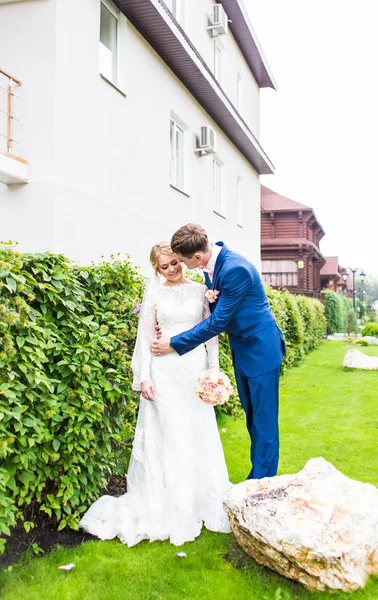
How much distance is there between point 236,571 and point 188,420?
1185 millimetres

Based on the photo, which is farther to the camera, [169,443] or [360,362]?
[360,362]

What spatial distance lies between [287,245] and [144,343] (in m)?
29.8

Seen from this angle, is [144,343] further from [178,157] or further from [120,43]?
[178,157]

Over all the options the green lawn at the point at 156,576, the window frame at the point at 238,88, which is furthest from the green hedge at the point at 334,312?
the green lawn at the point at 156,576

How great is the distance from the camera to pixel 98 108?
27.6 ft

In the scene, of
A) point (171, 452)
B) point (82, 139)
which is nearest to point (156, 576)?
point (171, 452)

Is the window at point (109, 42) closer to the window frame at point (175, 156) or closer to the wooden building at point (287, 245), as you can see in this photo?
the window frame at point (175, 156)

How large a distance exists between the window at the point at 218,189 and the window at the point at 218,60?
2426 mm

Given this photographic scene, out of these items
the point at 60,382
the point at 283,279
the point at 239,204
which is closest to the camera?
the point at 60,382

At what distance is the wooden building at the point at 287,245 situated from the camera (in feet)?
109

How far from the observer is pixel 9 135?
720cm

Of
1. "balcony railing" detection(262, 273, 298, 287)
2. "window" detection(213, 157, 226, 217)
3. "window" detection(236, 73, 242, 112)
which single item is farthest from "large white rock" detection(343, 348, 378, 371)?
"balcony railing" detection(262, 273, 298, 287)

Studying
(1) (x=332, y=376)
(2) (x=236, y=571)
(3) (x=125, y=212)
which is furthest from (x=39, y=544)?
(1) (x=332, y=376)

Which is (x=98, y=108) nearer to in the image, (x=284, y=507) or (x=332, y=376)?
(x=284, y=507)
